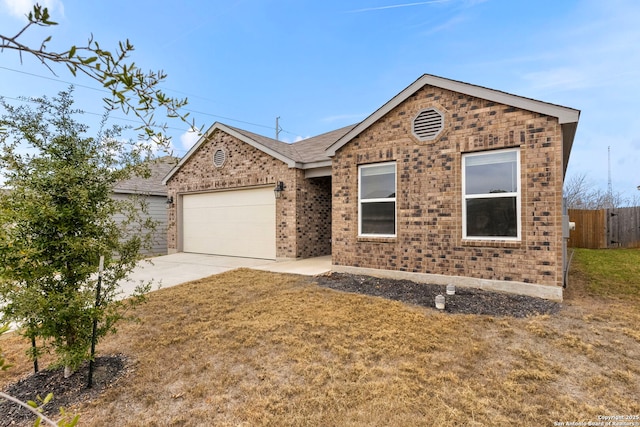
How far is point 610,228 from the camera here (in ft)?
46.7

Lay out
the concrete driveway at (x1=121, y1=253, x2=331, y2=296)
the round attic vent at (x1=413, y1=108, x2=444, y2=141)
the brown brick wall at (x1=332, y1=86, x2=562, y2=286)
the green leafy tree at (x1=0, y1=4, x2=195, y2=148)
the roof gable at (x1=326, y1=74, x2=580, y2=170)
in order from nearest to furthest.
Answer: the green leafy tree at (x1=0, y1=4, x2=195, y2=148) < the roof gable at (x1=326, y1=74, x2=580, y2=170) < the brown brick wall at (x1=332, y1=86, x2=562, y2=286) < the round attic vent at (x1=413, y1=108, x2=444, y2=141) < the concrete driveway at (x1=121, y1=253, x2=331, y2=296)

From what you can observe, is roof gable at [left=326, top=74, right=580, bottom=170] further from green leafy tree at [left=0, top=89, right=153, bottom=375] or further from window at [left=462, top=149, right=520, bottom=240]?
green leafy tree at [left=0, top=89, right=153, bottom=375]

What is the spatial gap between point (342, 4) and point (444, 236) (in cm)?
620

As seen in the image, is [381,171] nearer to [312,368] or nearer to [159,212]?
[312,368]

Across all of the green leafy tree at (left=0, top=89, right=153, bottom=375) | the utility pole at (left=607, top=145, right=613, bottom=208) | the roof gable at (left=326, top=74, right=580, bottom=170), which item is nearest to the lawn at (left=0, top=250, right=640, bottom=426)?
the green leafy tree at (left=0, top=89, right=153, bottom=375)

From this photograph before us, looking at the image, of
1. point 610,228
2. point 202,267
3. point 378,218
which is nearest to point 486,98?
point 378,218

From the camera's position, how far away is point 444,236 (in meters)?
6.48

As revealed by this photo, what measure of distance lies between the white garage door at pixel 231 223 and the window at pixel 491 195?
6259mm

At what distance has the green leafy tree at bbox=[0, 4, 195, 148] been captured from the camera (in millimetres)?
1109

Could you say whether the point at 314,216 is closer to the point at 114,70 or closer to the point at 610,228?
the point at 114,70

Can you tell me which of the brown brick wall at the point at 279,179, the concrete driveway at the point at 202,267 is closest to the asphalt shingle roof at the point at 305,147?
the brown brick wall at the point at 279,179

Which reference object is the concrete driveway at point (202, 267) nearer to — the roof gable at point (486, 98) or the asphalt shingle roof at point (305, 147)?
the asphalt shingle roof at point (305, 147)

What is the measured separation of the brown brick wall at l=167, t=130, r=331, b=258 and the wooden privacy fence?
41.1ft

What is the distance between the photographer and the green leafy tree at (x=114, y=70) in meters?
1.11
